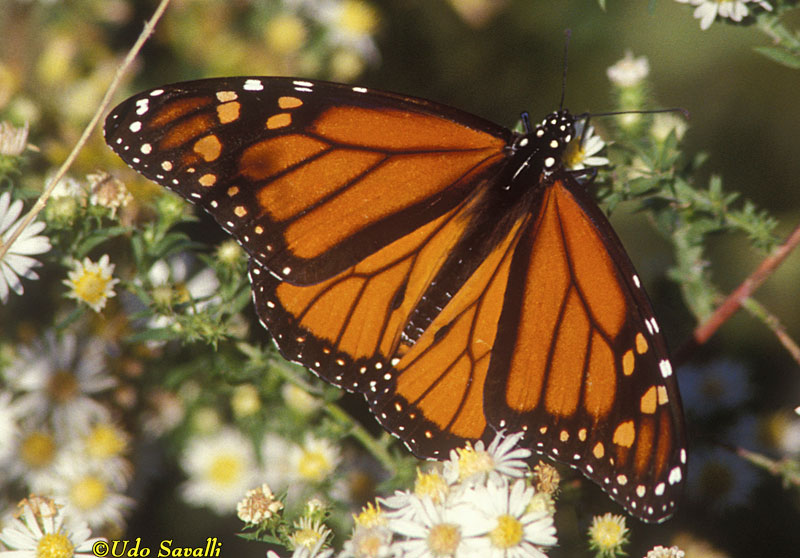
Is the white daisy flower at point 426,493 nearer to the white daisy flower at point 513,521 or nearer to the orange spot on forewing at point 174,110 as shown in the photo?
the white daisy flower at point 513,521

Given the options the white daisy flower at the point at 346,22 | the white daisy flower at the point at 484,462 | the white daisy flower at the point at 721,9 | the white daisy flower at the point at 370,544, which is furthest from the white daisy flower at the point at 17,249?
the white daisy flower at the point at 721,9

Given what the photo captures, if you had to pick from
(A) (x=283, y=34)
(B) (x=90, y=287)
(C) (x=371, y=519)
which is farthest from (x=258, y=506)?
(A) (x=283, y=34)

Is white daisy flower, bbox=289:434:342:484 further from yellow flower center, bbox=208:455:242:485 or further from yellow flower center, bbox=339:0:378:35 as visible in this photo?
yellow flower center, bbox=339:0:378:35

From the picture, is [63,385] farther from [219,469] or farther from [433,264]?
[433,264]

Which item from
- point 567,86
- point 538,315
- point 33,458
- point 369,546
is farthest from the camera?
point 567,86

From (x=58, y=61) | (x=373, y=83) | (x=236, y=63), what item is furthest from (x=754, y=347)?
(x=58, y=61)

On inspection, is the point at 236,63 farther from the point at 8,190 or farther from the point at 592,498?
the point at 592,498
